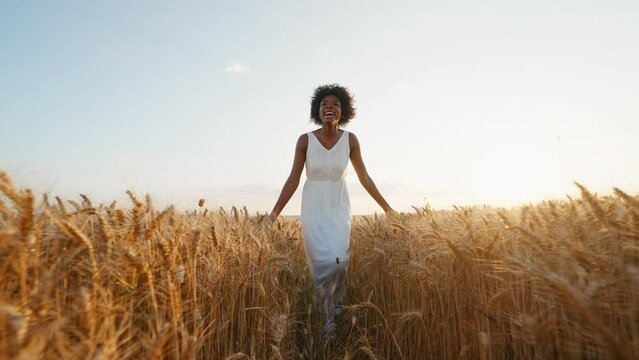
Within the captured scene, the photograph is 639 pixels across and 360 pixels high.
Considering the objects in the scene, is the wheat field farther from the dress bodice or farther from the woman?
the dress bodice

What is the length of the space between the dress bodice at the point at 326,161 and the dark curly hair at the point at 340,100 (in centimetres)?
118

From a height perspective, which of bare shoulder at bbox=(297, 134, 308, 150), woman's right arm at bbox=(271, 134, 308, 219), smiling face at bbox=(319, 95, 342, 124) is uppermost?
smiling face at bbox=(319, 95, 342, 124)

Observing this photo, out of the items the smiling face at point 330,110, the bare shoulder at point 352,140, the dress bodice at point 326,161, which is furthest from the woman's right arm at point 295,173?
the bare shoulder at point 352,140

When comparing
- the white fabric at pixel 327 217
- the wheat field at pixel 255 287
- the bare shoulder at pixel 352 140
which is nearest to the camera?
the wheat field at pixel 255 287

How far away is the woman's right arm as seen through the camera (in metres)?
4.35

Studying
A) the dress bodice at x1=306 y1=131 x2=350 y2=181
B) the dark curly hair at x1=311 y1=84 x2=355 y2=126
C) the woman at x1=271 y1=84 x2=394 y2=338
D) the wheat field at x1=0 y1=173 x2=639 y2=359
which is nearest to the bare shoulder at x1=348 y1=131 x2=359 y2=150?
the woman at x1=271 y1=84 x2=394 y2=338

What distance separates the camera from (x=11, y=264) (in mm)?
1292

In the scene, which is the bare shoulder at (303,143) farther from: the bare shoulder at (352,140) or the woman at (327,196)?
the bare shoulder at (352,140)

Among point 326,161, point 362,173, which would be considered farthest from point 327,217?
point 362,173

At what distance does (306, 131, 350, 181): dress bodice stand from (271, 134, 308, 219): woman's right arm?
11cm

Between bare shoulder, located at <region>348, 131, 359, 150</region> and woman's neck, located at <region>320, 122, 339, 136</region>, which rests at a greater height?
woman's neck, located at <region>320, 122, 339, 136</region>

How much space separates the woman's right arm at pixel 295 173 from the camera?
4.35m

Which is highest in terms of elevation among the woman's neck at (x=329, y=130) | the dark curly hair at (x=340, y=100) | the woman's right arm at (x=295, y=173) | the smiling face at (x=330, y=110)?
the dark curly hair at (x=340, y=100)

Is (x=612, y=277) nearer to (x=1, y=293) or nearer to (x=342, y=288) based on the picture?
(x=1, y=293)
